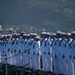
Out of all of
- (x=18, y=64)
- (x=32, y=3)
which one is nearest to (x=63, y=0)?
(x=32, y=3)

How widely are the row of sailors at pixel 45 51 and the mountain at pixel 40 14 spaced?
8130cm

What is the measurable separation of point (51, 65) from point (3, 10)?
134m

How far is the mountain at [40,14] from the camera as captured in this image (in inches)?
4648

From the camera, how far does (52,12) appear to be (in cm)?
13362

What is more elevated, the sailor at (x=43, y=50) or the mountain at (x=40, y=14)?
the mountain at (x=40, y=14)

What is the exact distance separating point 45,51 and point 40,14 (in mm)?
115356

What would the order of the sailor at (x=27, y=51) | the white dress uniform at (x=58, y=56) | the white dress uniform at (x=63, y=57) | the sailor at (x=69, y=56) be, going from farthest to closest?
the sailor at (x=27, y=51) < the white dress uniform at (x=58, y=56) < the white dress uniform at (x=63, y=57) < the sailor at (x=69, y=56)

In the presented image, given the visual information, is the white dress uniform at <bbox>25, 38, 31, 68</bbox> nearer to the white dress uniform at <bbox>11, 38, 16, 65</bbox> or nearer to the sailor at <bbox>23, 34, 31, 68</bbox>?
the sailor at <bbox>23, 34, 31, 68</bbox>

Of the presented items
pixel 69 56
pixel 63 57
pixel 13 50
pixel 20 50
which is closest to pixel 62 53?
pixel 63 57

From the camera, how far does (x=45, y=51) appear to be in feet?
65.5

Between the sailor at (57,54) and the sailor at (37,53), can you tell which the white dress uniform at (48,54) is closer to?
the sailor at (57,54)

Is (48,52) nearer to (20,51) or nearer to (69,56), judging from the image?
(69,56)

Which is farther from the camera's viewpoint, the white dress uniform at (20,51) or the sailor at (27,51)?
the white dress uniform at (20,51)

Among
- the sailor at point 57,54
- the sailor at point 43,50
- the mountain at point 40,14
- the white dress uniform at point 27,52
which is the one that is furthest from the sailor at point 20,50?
the mountain at point 40,14
